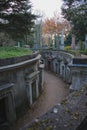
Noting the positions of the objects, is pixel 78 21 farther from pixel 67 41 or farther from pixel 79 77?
pixel 67 41

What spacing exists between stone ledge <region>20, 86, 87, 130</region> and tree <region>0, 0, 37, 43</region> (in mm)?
9421

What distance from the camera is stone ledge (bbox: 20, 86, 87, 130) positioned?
7.82 ft

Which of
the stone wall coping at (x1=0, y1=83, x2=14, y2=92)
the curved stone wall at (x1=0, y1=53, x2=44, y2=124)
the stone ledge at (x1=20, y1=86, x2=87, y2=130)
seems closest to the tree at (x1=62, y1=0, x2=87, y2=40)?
the curved stone wall at (x1=0, y1=53, x2=44, y2=124)

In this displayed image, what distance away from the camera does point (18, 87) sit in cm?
895

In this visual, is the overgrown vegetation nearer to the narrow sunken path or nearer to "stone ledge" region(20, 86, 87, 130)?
the narrow sunken path

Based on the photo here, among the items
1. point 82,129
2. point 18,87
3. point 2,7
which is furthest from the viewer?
point 2,7

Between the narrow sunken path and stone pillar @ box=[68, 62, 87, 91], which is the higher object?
stone pillar @ box=[68, 62, 87, 91]

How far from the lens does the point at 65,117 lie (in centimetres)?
265

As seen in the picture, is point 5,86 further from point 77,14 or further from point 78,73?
point 77,14

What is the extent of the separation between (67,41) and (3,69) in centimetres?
2998

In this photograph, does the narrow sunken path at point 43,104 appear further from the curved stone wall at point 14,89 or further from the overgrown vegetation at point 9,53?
the overgrown vegetation at point 9,53

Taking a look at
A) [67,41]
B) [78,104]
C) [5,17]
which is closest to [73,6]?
[5,17]

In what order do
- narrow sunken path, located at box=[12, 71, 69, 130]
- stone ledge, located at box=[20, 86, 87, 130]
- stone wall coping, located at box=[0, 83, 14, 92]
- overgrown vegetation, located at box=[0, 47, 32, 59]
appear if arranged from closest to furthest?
stone ledge, located at box=[20, 86, 87, 130]
stone wall coping, located at box=[0, 83, 14, 92]
narrow sunken path, located at box=[12, 71, 69, 130]
overgrown vegetation, located at box=[0, 47, 32, 59]

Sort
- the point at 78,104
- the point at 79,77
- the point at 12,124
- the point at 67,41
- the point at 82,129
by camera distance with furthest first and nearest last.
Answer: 1. the point at 67,41
2. the point at 79,77
3. the point at 12,124
4. the point at 78,104
5. the point at 82,129
